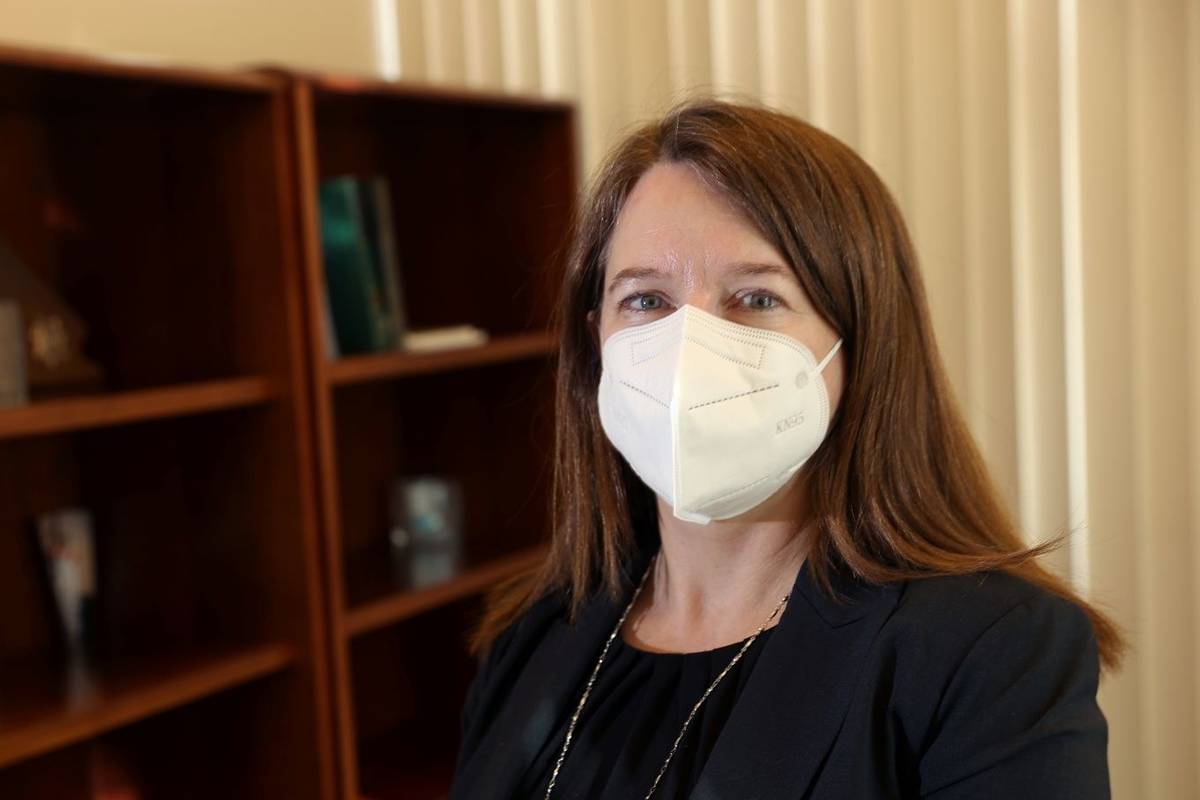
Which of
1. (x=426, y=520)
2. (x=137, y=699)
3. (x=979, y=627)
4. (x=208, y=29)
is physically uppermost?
(x=208, y=29)

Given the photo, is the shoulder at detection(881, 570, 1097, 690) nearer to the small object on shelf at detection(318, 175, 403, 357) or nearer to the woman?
the woman

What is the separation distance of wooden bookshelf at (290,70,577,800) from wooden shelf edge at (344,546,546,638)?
0.02 metres

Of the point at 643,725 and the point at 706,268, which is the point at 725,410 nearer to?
the point at 706,268

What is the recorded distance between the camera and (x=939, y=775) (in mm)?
990

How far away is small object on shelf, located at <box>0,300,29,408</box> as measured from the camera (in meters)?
1.63

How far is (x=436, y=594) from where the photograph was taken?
2.09m

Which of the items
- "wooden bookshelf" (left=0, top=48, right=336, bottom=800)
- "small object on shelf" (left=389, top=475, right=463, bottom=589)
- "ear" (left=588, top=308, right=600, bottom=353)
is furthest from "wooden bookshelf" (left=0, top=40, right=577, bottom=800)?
"ear" (left=588, top=308, right=600, bottom=353)

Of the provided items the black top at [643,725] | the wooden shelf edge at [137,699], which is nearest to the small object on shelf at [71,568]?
the wooden shelf edge at [137,699]

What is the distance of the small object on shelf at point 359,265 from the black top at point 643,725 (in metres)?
0.95

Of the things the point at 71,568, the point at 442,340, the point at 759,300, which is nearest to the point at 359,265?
the point at 442,340

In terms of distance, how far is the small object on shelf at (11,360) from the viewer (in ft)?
5.35

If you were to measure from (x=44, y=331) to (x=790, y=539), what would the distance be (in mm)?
1154

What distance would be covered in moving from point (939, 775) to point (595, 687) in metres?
0.40

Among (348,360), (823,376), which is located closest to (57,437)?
(348,360)
